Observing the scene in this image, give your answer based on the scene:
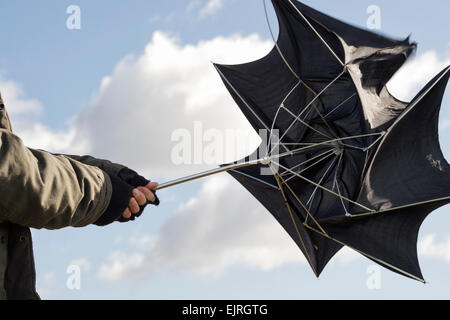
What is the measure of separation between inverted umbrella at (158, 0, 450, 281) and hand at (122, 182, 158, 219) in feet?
15.6

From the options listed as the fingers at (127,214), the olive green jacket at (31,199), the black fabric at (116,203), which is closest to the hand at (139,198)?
the fingers at (127,214)

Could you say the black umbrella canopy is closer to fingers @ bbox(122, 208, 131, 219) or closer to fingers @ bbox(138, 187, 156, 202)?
fingers @ bbox(138, 187, 156, 202)

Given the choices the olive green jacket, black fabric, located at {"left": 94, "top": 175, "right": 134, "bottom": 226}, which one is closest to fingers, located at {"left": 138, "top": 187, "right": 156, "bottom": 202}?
black fabric, located at {"left": 94, "top": 175, "right": 134, "bottom": 226}

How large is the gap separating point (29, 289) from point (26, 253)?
227mm

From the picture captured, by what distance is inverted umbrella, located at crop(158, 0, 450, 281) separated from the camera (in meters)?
9.03

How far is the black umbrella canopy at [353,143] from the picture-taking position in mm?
9031

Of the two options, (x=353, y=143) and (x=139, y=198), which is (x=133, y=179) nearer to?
(x=139, y=198)

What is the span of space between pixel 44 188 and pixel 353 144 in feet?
22.9

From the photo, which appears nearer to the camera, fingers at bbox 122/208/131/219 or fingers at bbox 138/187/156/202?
fingers at bbox 122/208/131/219

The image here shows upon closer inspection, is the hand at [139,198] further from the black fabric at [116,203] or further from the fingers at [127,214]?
the black fabric at [116,203]

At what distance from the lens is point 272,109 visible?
10578 mm

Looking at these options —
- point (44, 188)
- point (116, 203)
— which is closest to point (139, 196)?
point (116, 203)
